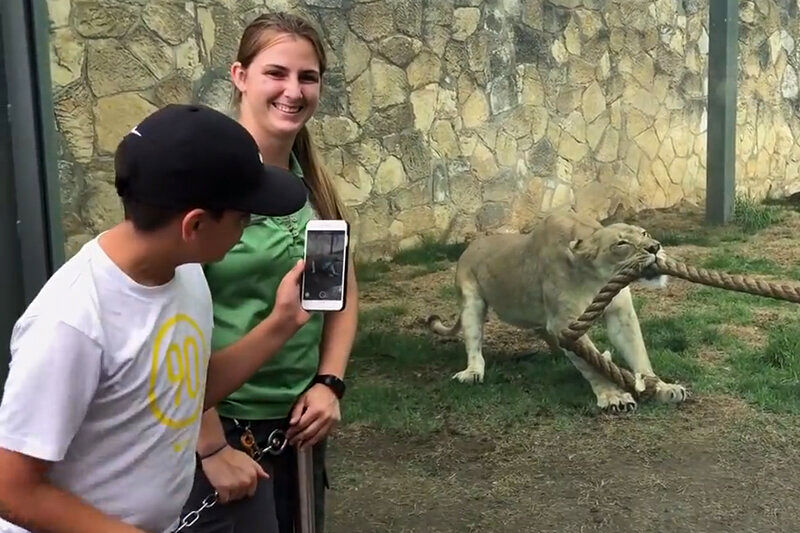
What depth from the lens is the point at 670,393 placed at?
2107 mm

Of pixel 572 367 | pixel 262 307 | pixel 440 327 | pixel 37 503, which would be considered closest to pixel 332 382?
pixel 262 307

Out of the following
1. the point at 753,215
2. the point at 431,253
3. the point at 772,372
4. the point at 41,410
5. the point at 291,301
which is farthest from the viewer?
the point at 431,253

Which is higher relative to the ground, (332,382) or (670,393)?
(332,382)

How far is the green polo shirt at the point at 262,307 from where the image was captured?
96cm

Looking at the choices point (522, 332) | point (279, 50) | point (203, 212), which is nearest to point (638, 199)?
point (522, 332)

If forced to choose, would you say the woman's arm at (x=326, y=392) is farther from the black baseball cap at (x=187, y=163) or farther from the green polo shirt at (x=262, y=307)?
the black baseball cap at (x=187, y=163)

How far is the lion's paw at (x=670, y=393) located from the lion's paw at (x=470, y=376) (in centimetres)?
39

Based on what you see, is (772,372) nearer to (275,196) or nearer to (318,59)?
(318,59)

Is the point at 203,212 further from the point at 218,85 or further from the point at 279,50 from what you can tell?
the point at 218,85

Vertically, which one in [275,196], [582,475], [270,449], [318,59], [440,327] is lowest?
[582,475]

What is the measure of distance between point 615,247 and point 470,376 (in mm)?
454

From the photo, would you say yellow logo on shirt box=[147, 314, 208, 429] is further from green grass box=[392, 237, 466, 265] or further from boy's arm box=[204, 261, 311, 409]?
green grass box=[392, 237, 466, 265]

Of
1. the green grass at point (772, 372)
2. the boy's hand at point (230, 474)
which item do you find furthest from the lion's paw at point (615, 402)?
the boy's hand at point (230, 474)

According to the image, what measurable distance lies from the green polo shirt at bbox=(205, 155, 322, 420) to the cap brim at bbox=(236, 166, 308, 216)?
0.52 feet
